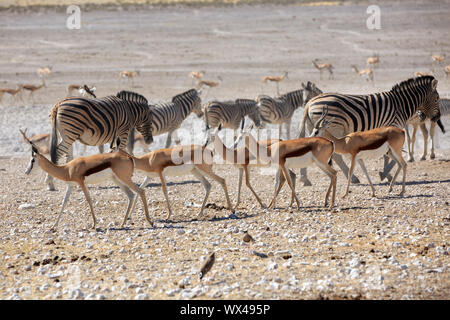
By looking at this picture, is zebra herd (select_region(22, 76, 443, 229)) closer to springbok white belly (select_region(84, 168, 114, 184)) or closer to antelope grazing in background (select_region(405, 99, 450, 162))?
antelope grazing in background (select_region(405, 99, 450, 162))

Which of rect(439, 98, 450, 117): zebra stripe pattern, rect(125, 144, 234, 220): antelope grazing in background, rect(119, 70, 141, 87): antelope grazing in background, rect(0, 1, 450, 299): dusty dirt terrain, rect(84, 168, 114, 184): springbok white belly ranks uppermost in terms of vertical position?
rect(119, 70, 141, 87): antelope grazing in background

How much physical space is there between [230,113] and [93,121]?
6.43 m

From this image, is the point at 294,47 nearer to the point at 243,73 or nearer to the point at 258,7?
the point at 243,73

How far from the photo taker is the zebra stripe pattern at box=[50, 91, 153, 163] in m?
13.1

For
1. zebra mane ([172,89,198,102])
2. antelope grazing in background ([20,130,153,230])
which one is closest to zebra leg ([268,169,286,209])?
antelope grazing in background ([20,130,153,230])

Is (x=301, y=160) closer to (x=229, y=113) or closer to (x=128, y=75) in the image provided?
(x=229, y=113)

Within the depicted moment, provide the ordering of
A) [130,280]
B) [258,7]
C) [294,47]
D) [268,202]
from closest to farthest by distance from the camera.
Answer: [130,280]
[268,202]
[294,47]
[258,7]

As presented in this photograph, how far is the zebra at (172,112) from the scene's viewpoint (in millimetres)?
17641

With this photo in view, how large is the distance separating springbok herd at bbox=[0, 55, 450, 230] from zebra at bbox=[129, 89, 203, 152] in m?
0.03

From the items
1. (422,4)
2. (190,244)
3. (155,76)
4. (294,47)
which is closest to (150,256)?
(190,244)

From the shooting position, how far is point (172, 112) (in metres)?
18.2

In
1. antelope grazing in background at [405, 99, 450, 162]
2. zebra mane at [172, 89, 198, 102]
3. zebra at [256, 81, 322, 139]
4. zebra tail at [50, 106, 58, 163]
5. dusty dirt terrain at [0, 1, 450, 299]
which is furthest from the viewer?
zebra at [256, 81, 322, 139]

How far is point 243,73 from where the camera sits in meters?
33.3
